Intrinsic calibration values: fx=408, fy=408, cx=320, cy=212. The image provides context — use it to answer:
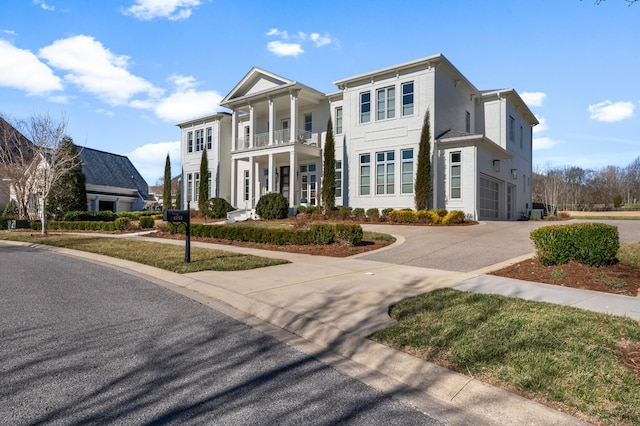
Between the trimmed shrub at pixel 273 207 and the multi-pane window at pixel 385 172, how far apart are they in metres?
5.54

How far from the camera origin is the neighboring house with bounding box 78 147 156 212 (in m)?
41.2

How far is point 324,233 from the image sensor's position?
13.5m

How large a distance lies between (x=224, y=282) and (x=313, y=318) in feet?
10.1

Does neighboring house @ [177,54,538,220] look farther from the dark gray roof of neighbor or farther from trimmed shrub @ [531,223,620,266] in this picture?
the dark gray roof of neighbor

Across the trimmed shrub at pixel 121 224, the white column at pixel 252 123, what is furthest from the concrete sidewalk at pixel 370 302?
the white column at pixel 252 123

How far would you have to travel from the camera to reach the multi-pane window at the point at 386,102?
910 inches

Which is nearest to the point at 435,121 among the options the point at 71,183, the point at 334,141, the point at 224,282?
the point at 334,141

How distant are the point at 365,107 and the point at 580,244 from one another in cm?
1764

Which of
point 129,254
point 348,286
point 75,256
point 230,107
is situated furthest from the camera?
point 230,107

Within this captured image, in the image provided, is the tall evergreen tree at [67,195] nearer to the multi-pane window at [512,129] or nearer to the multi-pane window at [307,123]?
the multi-pane window at [307,123]

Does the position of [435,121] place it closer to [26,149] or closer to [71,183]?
[71,183]

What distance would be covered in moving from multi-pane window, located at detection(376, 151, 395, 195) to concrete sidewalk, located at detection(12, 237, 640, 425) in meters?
12.6

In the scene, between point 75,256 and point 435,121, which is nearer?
point 75,256

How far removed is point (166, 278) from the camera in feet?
28.9
